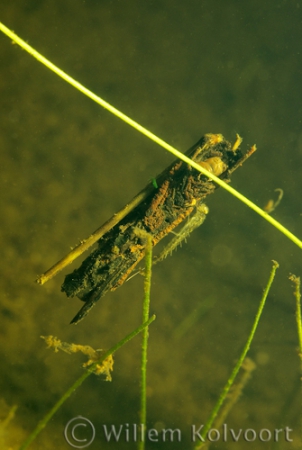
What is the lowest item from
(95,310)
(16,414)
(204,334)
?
(16,414)

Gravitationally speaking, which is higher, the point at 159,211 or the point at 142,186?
the point at 142,186

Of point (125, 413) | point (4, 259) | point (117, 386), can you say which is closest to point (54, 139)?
point (4, 259)

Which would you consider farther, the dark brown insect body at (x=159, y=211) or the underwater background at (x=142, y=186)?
the underwater background at (x=142, y=186)

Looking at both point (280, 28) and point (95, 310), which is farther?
point (280, 28)

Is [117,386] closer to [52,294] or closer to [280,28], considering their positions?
[52,294]
